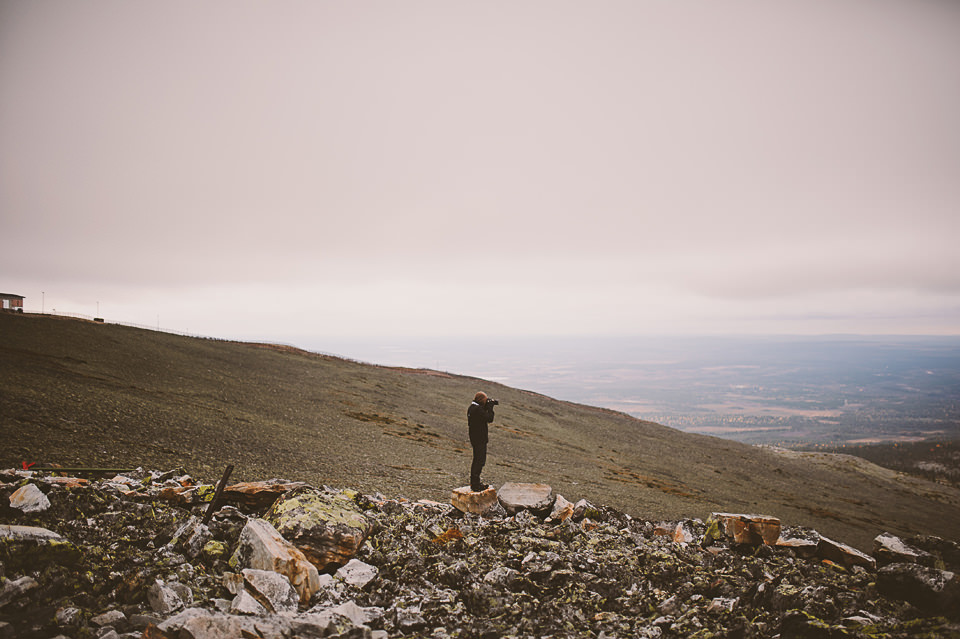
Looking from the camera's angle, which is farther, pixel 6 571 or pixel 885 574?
pixel 885 574

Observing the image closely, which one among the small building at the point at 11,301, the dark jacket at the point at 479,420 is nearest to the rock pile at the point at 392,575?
the dark jacket at the point at 479,420

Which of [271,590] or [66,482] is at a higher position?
[66,482]

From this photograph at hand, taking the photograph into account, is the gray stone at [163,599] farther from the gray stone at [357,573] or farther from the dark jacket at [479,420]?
→ the dark jacket at [479,420]

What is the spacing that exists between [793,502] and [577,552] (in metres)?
26.6

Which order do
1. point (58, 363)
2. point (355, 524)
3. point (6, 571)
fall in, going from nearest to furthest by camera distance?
point (6, 571), point (355, 524), point (58, 363)

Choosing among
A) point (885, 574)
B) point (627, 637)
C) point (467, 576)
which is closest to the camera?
point (627, 637)

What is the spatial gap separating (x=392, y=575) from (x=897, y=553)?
9.49 m

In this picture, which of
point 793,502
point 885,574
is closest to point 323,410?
point 885,574

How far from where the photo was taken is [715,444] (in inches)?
1818

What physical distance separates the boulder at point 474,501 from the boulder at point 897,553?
7522 millimetres

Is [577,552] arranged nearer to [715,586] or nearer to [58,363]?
[715,586]

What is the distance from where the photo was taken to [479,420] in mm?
11633

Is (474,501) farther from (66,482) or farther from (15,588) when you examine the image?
(66,482)

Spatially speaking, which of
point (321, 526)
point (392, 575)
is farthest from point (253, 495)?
point (392, 575)
